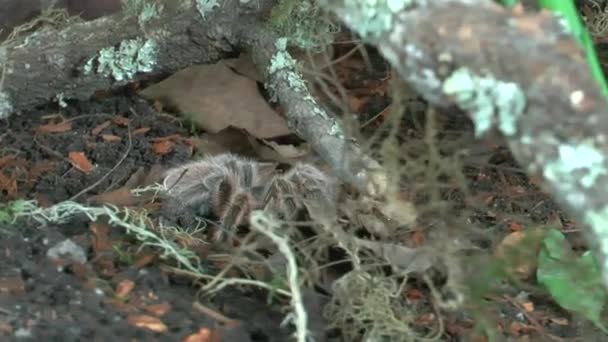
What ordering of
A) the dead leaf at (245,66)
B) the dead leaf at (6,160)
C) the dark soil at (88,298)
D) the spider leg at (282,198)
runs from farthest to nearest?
1. the dead leaf at (245,66)
2. the dead leaf at (6,160)
3. the spider leg at (282,198)
4. the dark soil at (88,298)

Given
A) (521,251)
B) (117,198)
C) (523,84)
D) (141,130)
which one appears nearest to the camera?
(523,84)

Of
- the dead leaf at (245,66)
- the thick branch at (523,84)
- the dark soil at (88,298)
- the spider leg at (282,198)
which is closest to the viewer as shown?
the thick branch at (523,84)

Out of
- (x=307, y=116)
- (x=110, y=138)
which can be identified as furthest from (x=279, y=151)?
(x=110, y=138)

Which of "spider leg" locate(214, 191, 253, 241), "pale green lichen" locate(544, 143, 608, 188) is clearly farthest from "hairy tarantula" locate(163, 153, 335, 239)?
"pale green lichen" locate(544, 143, 608, 188)

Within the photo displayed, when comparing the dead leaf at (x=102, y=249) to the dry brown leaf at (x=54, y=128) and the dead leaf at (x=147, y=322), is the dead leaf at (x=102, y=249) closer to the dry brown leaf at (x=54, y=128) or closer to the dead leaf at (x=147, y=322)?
the dead leaf at (x=147, y=322)

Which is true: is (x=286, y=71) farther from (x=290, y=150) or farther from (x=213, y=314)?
(x=213, y=314)

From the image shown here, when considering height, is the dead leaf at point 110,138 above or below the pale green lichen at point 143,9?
below

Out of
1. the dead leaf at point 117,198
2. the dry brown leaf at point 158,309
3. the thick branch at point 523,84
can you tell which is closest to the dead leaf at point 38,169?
the dead leaf at point 117,198
